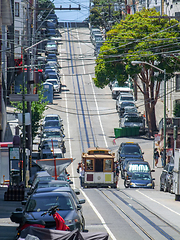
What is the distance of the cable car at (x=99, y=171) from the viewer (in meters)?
29.9

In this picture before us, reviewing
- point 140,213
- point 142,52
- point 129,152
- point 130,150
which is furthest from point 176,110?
point 140,213

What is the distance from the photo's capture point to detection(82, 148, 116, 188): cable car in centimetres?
2989

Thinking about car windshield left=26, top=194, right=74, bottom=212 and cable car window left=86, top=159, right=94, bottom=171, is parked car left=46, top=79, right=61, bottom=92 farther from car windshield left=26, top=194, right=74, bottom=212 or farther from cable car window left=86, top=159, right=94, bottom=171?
car windshield left=26, top=194, right=74, bottom=212

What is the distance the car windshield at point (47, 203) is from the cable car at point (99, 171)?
17.1 meters

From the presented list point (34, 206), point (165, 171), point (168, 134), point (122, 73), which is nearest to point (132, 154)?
point (168, 134)

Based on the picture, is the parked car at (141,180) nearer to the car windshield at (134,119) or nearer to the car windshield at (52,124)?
the car windshield at (52,124)

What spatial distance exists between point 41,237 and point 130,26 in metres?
42.9

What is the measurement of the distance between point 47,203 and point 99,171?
17471mm

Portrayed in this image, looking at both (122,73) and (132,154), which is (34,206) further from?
(122,73)

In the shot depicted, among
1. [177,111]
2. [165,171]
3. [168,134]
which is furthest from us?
[177,111]

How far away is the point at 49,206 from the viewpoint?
1251cm

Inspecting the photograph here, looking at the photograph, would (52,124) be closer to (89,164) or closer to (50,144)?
(50,144)

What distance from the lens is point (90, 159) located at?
1186 inches

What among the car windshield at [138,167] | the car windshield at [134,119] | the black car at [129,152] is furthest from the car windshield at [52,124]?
the car windshield at [138,167]
